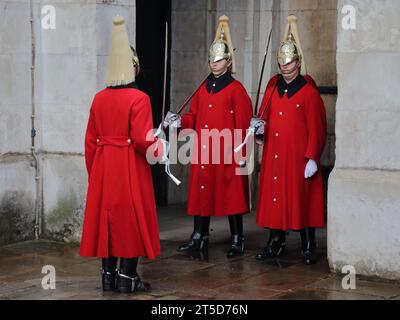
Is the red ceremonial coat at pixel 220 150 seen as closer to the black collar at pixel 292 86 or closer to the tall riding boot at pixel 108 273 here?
the black collar at pixel 292 86

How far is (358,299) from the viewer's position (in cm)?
738

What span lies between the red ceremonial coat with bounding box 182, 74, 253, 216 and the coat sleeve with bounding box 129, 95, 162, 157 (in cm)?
173

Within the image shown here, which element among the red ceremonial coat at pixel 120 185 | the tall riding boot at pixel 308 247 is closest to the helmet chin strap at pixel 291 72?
the tall riding boot at pixel 308 247

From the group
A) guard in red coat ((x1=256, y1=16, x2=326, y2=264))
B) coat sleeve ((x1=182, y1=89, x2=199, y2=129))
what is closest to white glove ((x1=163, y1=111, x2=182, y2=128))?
coat sleeve ((x1=182, y1=89, x2=199, y2=129))

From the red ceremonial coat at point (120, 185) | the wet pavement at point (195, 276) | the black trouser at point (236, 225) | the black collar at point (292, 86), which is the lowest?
the wet pavement at point (195, 276)

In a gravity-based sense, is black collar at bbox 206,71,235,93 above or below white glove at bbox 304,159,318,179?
above

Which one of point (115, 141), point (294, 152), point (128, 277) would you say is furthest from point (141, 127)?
point (294, 152)

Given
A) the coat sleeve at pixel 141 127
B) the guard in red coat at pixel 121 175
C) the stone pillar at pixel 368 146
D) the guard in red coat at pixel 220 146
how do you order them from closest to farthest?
the coat sleeve at pixel 141 127 < the guard in red coat at pixel 121 175 < the stone pillar at pixel 368 146 < the guard in red coat at pixel 220 146

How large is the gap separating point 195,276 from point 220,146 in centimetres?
136

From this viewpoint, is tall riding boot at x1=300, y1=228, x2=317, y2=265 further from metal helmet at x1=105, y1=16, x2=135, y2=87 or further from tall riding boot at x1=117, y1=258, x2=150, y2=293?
metal helmet at x1=105, y1=16, x2=135, y2=87

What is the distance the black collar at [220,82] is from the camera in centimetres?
900

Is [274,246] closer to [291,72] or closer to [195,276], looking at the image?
[195,276]

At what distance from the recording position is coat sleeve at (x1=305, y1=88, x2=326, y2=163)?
8.49 meters

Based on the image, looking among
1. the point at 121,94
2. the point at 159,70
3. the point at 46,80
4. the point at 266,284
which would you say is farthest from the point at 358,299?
the point at 159,70
